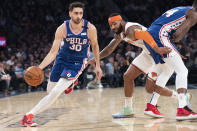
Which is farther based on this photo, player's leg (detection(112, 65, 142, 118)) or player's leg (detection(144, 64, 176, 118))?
player's leg (detection(112, 65, 142, 118))

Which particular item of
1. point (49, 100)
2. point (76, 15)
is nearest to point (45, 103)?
point (49, 100)

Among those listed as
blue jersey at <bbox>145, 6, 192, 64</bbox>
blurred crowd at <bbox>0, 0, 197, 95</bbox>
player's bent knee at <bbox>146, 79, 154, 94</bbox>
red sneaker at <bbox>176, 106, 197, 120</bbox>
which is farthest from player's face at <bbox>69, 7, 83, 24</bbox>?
blurred crowd at <bbox>0, 0, 197, 95</bbox>

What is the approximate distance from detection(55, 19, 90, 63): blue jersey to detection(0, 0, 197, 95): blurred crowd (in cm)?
666

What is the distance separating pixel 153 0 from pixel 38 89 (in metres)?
8.80

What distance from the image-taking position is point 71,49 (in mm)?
5078

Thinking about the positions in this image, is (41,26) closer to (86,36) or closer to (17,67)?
(17,67)

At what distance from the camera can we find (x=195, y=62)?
12.2 m

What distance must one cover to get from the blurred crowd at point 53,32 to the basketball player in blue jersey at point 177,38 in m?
6.54

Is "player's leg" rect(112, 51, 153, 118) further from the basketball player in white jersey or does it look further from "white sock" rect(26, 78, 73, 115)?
"white sock" rect(26, 78, 73, 115)

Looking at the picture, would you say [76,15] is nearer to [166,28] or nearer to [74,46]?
[74,46]

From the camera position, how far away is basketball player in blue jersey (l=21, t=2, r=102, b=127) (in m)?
4.89

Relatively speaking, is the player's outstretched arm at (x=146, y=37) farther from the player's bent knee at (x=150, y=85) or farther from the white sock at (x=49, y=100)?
the white sock at (x=49, y=100)

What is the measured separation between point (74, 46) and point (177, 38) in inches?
59.1

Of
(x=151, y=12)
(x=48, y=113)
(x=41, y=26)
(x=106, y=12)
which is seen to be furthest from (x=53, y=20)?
(x=48, y=113)
